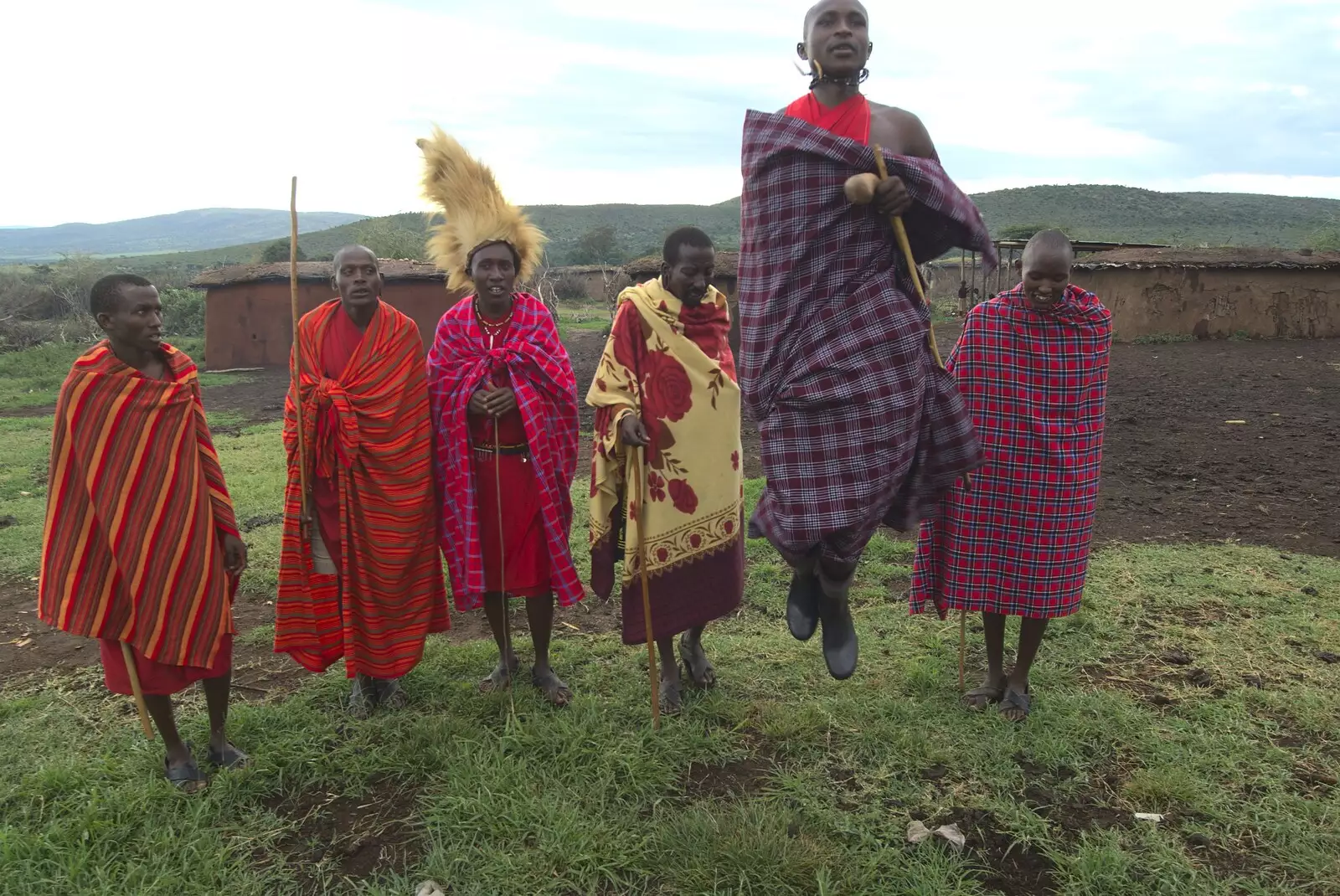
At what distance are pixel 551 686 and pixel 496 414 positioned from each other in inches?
50.4

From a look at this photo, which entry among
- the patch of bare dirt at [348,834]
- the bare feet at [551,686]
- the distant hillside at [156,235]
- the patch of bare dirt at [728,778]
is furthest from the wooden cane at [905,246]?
the distant hillside at [156,235]

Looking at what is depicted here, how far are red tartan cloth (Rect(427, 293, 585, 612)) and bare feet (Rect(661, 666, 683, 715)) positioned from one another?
21.9 inches

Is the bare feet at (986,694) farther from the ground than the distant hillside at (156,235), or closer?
closer

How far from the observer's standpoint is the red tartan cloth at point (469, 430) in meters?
3.84

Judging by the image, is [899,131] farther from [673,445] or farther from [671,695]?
[671,695]

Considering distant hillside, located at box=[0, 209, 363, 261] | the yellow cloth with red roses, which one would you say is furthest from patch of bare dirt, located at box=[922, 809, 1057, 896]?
distant hillside, located at box=[0, 209, 363, 261]

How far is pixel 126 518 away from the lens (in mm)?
3137

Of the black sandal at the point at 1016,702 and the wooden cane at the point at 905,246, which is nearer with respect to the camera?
the wooden cane at the point at 905,246

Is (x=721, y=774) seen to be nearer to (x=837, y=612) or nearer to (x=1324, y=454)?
(x=837, y=612)

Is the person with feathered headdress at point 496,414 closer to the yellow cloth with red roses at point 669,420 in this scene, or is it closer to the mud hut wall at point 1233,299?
the yellow cloth with red roses at point 669,420

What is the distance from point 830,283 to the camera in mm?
3145

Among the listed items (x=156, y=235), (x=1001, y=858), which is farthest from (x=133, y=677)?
(x=156, y=235)

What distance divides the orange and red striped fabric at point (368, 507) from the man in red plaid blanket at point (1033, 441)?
241 centimetres

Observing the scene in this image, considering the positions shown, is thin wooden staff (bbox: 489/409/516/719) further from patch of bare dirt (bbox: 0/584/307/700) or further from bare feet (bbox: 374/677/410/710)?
patch of bare dirt (bbox: 0/584/307/700)
